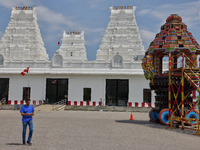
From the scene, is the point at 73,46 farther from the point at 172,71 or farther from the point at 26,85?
the point at 172,71

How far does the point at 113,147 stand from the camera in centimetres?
925

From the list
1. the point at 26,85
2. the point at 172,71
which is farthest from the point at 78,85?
the point at 172,71

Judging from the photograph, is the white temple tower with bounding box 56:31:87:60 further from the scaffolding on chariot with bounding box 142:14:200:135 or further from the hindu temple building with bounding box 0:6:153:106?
the scaffolding on chariot with bounding box 142:14:200:135

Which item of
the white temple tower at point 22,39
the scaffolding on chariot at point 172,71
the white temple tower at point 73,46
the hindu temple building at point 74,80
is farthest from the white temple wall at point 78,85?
the white temple tower at point 73,46

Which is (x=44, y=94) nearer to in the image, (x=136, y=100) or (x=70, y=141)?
(x=136, y=100)

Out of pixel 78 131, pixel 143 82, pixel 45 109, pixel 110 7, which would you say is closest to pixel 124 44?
pixel 110 7

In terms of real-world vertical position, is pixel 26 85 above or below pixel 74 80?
below

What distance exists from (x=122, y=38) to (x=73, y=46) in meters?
13.9

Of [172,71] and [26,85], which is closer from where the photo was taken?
[172,71]

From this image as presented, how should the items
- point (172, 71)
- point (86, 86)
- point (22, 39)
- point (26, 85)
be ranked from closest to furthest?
1. point (172, 71)
2. point (86, 86)
3. point (26, 85)
4. point (22, 39)

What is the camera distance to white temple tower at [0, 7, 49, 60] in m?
47.5

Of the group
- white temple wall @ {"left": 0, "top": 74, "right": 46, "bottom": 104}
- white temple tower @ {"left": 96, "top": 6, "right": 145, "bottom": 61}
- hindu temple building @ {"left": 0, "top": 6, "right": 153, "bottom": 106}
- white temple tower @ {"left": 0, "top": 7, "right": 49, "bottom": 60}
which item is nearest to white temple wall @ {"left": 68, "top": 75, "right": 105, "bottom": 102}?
hindu temple building @ {"left": 0, "top": 6, "right": 153, "bottom": 106}

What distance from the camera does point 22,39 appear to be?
4784 cm

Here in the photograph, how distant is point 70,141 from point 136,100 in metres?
20.3
